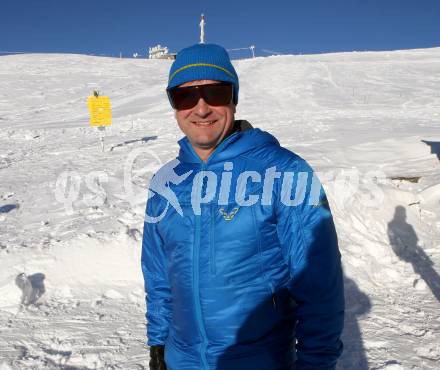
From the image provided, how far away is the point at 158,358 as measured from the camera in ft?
6.69

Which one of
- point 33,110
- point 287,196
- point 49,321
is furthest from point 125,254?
point 33,110

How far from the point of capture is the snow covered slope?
3.76m

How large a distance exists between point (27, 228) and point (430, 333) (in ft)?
17.1

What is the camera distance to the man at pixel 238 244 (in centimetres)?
155

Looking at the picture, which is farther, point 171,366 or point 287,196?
point 171,366

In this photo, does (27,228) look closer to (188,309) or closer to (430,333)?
(188,309)

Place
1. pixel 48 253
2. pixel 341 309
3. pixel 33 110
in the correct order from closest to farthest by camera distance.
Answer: pixel 341 309, pixel 48 253, pixel 33 110

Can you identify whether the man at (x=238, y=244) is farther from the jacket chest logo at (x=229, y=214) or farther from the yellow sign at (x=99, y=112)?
the yellow sign at (x=99, y=112)

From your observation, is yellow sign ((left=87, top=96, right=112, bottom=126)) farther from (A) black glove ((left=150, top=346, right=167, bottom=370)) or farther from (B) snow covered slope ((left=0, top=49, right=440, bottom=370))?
(A) black glove ((left=150, top=346, right=167, bottom=370))

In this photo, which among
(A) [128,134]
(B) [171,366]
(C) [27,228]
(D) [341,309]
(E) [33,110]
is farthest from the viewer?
(E) [33,110]

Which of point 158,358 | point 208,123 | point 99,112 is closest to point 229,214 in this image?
point 208,123

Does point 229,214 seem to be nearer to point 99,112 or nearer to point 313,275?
point 313,275

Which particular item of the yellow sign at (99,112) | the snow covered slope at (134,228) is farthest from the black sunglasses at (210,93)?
the yellow sign at (99,112)

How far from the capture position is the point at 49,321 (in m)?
4.01
